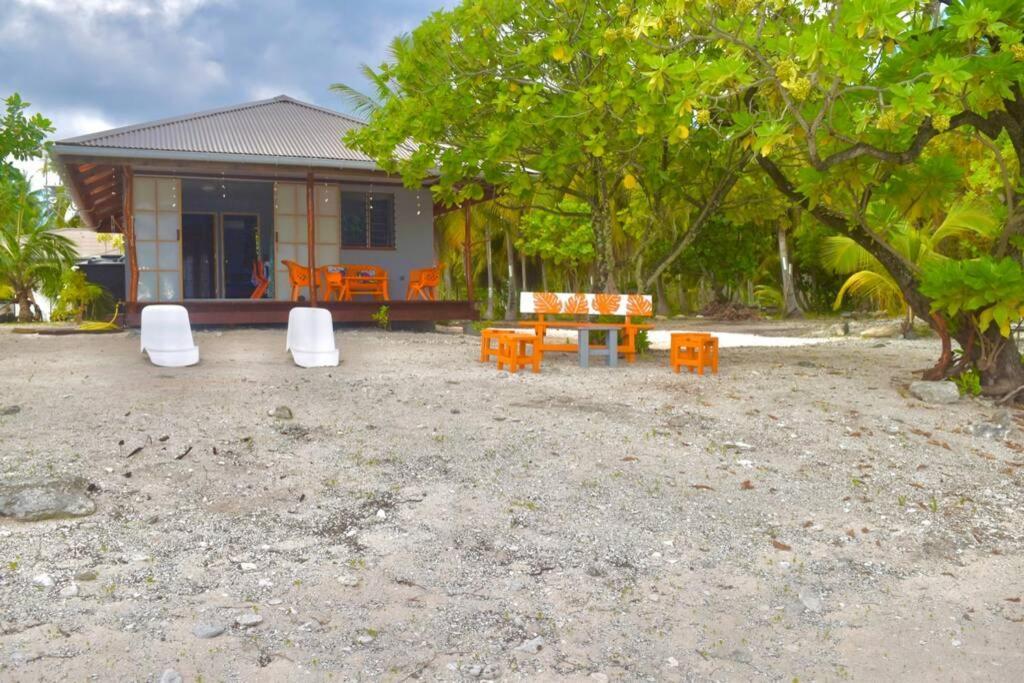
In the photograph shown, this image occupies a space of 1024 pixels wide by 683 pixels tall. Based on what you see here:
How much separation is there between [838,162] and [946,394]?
2307 millimetres

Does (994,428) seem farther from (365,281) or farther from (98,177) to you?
(98,177)

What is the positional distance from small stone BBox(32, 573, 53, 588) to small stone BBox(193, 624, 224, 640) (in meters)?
0.80

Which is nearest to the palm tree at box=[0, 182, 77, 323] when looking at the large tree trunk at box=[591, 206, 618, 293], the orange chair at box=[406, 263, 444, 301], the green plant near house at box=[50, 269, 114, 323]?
the green plant near house at box=[50, 269, 114, 323]

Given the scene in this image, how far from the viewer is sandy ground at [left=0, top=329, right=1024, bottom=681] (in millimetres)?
3275

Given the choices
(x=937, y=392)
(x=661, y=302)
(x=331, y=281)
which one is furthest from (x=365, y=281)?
(x=661, y=302)

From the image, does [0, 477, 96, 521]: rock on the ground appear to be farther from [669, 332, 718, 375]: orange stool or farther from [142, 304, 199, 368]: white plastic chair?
[669, 332, 718, 375]: orange stool

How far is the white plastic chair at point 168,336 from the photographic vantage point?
8.96 m

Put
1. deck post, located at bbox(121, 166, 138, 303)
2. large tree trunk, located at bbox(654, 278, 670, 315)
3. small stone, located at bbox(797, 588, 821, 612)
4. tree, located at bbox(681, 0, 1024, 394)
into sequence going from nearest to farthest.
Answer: small stone, located at bbox(797, 588, 821, 612), tree, located at bbox(681, 0, 1024, 394), deck post, located at bbox(121, 166, 138, 303), large tree trunk, located at bbox(654, 278, 670, 315)

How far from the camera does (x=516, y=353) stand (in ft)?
29.3

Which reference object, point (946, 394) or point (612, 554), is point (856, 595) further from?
point (946, 394)

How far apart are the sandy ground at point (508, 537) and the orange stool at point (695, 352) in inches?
52.9

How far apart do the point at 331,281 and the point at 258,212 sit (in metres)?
3.30

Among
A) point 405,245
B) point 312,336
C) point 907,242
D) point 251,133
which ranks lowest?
point 312,336

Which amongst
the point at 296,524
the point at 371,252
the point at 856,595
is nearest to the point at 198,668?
the point at 296,524
